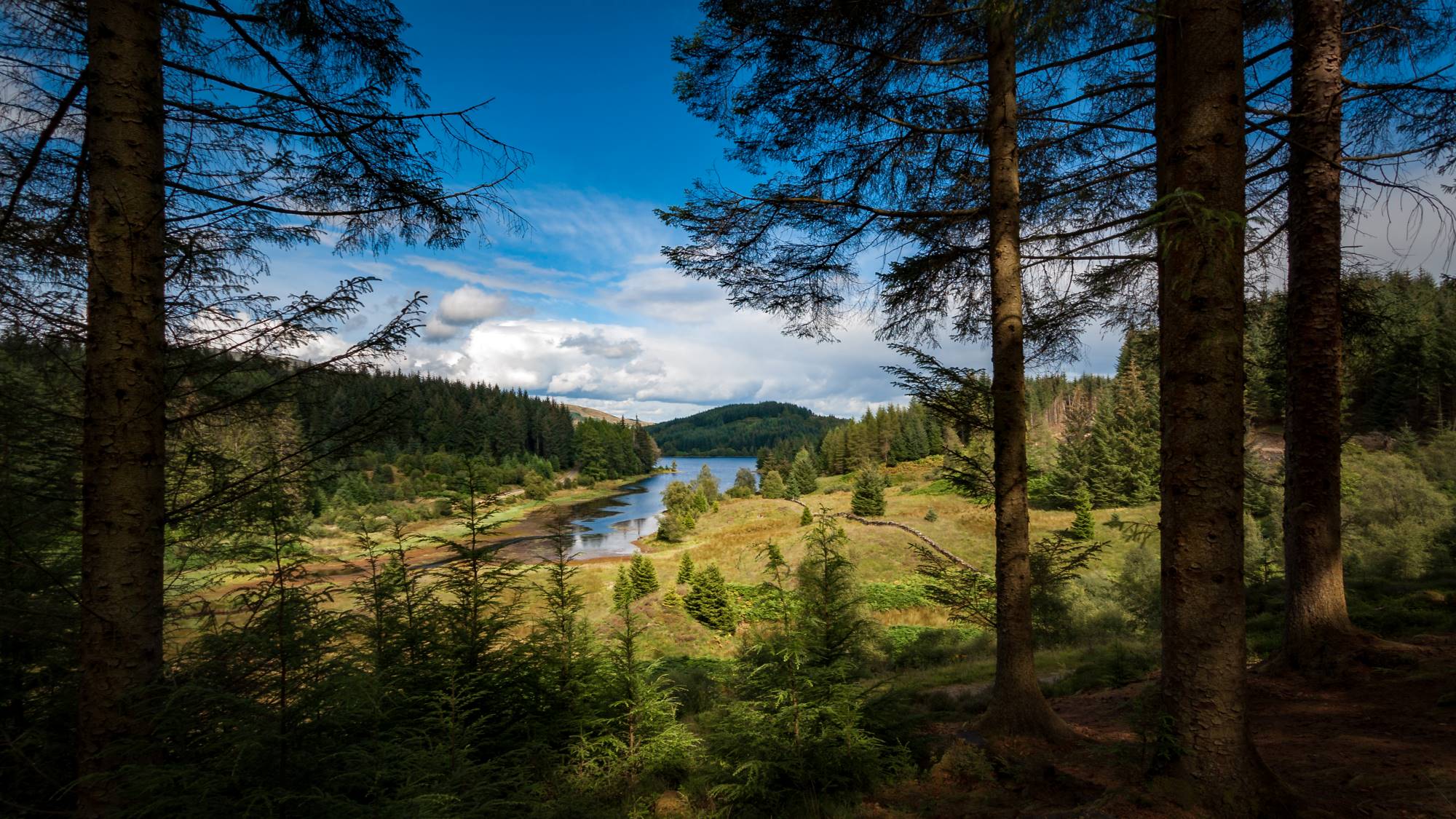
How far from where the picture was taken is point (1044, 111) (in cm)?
541

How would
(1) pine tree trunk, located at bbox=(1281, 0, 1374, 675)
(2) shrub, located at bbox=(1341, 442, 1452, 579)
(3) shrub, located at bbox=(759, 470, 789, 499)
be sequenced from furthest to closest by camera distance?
(3) shrub, located at bbox=(759, 470, 789, 499)
(2) shrub, located at bbox=(1341, 442, 1452, 579)
(1) pine tree trunk, located at bbox=(1281, 0, 1374, 675)

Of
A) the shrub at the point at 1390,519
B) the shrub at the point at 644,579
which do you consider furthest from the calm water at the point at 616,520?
the shrub at the point at 1390,519

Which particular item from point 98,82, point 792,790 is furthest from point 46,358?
point 792,790

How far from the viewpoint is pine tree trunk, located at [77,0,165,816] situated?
2.34 m

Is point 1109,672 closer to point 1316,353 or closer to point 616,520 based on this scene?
point 1316,353

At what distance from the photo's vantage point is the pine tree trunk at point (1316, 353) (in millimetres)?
5062

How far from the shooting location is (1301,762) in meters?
3.45

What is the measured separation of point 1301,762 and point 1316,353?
4.02 metres

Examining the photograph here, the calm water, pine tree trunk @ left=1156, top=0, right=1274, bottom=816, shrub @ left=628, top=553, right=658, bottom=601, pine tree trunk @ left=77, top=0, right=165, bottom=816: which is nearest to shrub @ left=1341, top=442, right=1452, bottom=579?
pine tree trunk @ left=1156, top=0, right=1274, bottom=816

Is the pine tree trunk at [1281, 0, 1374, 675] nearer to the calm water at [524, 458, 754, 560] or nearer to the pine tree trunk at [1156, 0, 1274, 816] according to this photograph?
the pine tree trunk at [1156, 0, 1274, 816]

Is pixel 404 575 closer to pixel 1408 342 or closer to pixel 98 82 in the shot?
pixel 98 82

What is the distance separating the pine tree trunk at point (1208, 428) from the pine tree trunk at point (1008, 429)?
1.86 metres

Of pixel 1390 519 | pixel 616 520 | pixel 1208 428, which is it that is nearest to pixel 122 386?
pixel 1208 428

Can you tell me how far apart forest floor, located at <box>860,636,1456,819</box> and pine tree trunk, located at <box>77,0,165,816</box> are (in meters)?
4.29
